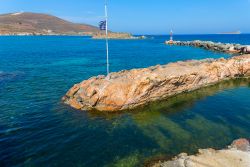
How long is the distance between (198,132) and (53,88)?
23222 millimetres

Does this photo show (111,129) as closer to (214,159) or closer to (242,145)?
(214,159)

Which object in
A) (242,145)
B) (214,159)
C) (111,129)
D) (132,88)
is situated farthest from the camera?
(132,88)

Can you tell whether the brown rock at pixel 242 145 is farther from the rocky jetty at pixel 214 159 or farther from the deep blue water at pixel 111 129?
the deep blue water at pixel 111 129

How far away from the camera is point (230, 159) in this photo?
59.9 feet

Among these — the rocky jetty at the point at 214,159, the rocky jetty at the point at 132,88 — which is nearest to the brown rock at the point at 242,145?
the rocky jetty at the point at 214,159

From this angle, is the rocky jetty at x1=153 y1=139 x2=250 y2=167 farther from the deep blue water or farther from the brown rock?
the deep blue water

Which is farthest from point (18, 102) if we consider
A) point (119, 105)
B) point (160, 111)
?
point (160, 111)

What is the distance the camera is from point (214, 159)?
1831 centimetres

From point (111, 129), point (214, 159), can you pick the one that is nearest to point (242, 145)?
point (214, 159)

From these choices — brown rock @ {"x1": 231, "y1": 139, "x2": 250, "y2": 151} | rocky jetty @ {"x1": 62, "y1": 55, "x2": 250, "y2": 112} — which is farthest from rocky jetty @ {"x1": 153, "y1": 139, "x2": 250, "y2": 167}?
rocky jetty @ {"x1": 62, "y1": 55, "x2": 250, "y2": 112}

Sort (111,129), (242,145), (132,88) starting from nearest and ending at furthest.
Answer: (242,145)
(111,129)
(132,88)

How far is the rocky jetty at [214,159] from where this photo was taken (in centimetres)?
1769

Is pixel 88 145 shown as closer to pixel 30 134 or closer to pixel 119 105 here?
pixel 30 134

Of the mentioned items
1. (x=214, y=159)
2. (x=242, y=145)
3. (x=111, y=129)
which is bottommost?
(x=111, y=129)
